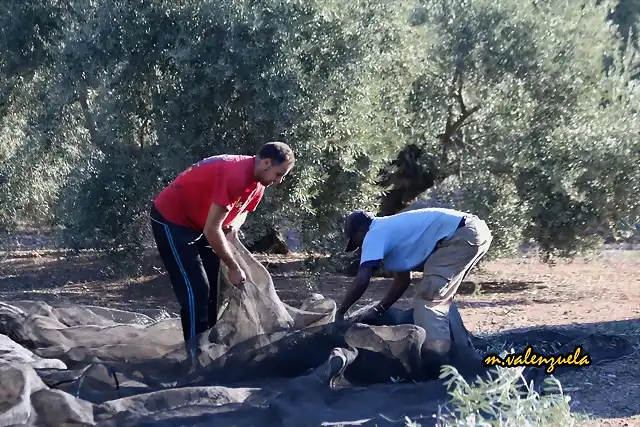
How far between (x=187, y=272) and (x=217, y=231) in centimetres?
50

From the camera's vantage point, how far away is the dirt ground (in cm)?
582

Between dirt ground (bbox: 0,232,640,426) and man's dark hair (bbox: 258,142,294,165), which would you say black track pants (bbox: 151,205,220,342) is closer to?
man's dark hair (bbox: 258,142,294,165)

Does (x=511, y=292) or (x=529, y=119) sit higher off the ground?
(x=529, y=119)

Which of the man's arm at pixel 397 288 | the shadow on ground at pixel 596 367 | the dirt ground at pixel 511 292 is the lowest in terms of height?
the dirt ground at pixel 511 292

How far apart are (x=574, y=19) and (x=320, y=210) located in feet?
15.6

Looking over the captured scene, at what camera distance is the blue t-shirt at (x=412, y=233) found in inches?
230

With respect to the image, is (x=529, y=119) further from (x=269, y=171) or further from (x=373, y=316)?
(x=269, y=171)

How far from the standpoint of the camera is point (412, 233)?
5992 millimetres

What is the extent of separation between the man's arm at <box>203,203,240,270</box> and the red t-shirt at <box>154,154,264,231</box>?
0.06 meters

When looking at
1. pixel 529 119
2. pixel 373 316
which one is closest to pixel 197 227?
pixel 373 316

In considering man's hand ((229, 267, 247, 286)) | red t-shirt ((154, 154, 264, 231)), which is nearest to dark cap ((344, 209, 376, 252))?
red t-shirt ((154, 154, 264, 231))

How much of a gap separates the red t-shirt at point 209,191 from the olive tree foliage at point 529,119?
242 inches

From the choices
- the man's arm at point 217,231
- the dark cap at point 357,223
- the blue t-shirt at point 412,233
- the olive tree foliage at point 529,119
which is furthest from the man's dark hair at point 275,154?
the olive tree foliage at point 529,119

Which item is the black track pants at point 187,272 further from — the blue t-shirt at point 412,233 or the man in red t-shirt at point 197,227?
the blue t-shirt at point 412,233
